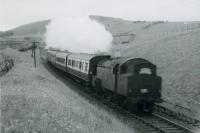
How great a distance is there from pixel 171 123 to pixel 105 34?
24444mm

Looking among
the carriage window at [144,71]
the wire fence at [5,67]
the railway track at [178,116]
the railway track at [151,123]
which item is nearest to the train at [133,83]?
the carriage window at [144,71]

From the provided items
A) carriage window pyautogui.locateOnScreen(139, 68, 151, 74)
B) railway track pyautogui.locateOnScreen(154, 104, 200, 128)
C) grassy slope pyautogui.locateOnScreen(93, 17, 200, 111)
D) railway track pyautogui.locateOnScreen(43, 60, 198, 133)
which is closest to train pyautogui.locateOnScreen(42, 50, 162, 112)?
carriage window pyautogui.locateOnScreen(139, 68, 151, 74)

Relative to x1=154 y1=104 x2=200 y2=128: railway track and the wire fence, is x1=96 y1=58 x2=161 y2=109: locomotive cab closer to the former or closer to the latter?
x1=154 y1=104 x2=200 y2=128: railway track

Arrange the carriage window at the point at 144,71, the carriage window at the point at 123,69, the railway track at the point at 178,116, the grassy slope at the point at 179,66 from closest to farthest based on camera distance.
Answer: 1. the railway track at the point at 178,116
2. the carriage window at the point at 144,71
3. the carriage window at the point at 123,69
4. the grassy slope at the point at 179,66

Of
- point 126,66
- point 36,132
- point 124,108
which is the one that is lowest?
point 124,108

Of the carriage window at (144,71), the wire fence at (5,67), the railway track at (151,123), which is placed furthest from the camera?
the wire fence at (5,67)

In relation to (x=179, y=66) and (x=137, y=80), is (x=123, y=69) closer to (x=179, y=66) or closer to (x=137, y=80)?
(x=137, y=80)

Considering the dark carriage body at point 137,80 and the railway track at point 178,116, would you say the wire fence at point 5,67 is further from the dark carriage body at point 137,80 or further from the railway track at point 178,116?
the railway track at point 178,116

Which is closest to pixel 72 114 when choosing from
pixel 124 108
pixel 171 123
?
pixel 171 123

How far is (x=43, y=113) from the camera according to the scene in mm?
13602

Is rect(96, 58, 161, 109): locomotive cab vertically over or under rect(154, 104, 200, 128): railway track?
over

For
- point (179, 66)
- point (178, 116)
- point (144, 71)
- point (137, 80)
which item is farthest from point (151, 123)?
point (179, 66)

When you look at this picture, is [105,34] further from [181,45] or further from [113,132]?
[113,132]

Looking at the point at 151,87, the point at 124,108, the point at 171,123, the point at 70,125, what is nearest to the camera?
→ the point at 70,125
